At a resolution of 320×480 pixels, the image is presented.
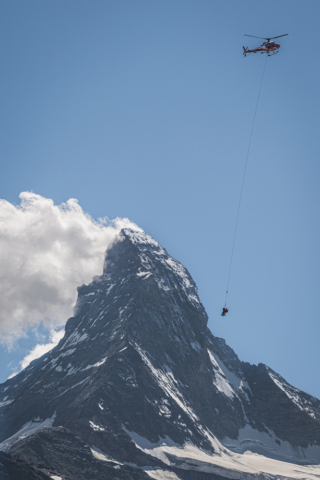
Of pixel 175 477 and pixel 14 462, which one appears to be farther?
pixel 175 477

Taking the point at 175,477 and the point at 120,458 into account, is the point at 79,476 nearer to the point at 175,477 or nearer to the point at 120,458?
the point at 120,458

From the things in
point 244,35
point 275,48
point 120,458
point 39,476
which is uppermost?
point 275,48

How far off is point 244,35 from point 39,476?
141505 mm

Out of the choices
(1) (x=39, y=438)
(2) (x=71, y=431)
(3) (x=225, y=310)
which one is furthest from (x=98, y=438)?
(3) (x=225, y=310)

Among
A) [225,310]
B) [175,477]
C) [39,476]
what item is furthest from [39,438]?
[225,310]

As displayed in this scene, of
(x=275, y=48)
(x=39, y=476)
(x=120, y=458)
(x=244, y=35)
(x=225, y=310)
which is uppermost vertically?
(x=275, y=48)

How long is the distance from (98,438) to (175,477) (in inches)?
1357

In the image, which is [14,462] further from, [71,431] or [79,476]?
[71,431]

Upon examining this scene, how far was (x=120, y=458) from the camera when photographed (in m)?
195

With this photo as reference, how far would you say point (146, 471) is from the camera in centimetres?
19225

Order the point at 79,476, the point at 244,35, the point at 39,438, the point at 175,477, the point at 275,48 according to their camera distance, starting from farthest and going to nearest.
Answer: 1. the point at 175,477
2. the point at 39,438
3. the point at 79,476
4. the point at 275,48
5. the point at 244,35

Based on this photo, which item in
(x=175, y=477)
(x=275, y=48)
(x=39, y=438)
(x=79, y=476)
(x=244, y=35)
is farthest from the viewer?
(x=175, y=477)

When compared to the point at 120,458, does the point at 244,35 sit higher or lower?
higher

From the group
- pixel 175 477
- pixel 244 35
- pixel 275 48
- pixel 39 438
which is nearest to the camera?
pixel 244 35
